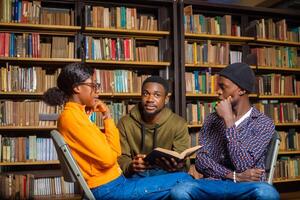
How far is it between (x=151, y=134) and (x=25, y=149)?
1670mm

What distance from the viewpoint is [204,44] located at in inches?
165

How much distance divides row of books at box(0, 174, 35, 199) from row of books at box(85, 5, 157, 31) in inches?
64.1

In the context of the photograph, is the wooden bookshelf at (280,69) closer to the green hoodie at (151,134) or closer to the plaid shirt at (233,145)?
the green hoodie at (151,134)

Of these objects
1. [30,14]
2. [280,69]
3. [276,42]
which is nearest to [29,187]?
[30,14]

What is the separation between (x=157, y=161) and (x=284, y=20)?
3.33 m

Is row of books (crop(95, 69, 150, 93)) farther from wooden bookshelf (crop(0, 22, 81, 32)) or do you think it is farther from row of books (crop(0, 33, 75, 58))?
wooden bookshelf (crop(0, 22, 81, 32))

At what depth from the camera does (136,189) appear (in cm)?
166

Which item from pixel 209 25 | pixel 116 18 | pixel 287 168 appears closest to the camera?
pixel 116 18

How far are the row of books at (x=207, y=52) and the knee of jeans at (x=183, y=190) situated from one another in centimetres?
252

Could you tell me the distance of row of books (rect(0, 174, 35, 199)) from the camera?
349cm

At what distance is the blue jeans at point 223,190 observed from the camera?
1568mm

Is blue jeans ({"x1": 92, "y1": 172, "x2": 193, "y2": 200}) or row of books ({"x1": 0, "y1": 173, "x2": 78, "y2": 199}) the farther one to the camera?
row of books ({"x1": 0, "y1": 173, "x2": 78, "y2": 199})

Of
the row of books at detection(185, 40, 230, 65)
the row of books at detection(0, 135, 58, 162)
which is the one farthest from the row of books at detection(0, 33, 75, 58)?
the row of books at detection(185, 40, 230, 65)

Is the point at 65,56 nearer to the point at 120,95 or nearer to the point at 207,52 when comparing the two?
the point at 120,95
